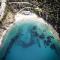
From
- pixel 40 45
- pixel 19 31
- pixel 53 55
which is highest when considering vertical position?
pixel 19 31

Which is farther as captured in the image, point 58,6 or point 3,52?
point 58,6

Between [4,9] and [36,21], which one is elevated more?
[4,9]

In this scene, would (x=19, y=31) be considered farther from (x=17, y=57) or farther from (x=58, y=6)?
(x=58, y=6)

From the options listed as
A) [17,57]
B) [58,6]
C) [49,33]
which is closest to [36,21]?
[49,33]
